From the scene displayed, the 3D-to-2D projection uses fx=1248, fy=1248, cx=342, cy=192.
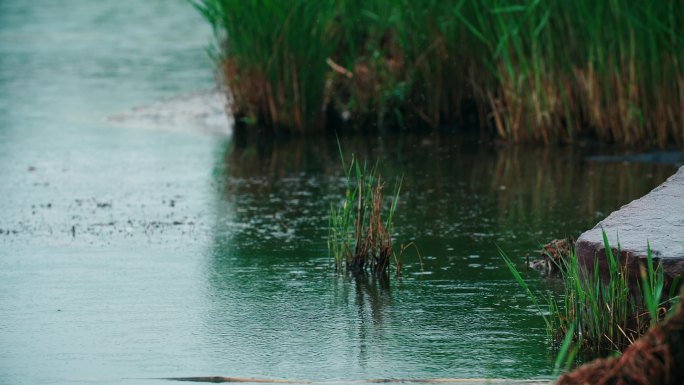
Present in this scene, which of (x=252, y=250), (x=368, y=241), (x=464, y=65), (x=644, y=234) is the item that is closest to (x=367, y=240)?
(x=368, y=241)

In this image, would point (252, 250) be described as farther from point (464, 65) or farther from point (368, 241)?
point (464, 65)

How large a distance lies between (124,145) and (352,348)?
19.9 ft

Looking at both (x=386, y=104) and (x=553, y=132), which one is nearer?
(x=553, y=132)

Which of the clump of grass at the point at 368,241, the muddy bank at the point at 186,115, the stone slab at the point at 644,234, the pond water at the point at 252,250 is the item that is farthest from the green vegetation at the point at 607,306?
the muddy bank at the point at 186,115

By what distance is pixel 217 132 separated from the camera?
36.9 ft

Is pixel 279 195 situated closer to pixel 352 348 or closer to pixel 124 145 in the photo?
pixel 124 145

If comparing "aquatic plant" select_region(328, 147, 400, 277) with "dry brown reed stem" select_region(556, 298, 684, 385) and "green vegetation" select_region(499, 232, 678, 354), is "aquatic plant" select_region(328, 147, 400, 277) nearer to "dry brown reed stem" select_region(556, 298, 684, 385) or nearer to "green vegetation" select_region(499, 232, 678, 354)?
"green vegetation" select_region(499, 232, 678, 354)

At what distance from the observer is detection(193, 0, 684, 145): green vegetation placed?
9.37 m

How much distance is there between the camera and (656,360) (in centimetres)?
331

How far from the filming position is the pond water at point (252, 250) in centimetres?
461

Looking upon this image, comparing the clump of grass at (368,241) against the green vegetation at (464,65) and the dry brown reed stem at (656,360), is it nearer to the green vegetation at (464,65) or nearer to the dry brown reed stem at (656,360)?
the dry brown reed stem at (656,360)

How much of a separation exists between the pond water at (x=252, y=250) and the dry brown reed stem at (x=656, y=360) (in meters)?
0.99

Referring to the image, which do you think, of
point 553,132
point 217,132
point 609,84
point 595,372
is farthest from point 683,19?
point 595,372

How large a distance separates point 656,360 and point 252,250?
3507 millimetres
